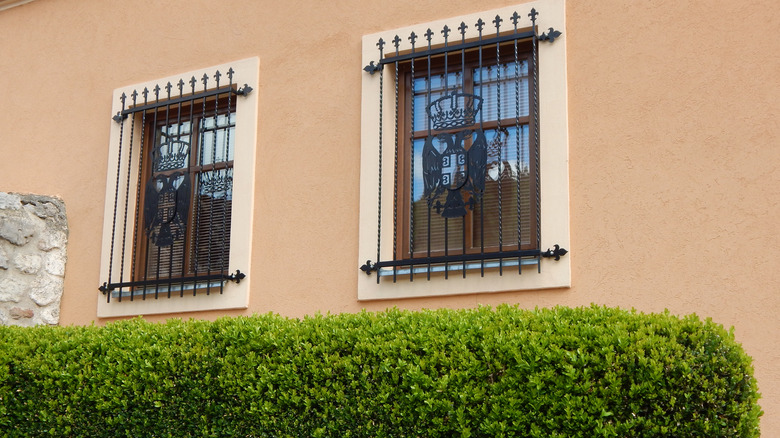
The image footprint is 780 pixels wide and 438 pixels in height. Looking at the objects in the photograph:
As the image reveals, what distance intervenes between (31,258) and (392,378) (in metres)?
4.31

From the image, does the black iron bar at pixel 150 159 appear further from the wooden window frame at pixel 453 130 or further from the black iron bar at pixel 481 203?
the black iron bar at pixel 481 203

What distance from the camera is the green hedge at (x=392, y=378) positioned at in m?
3.84

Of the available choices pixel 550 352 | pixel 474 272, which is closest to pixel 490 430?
pixel 550 352

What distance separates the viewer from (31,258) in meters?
7.42

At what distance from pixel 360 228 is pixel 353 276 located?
0.34 meters

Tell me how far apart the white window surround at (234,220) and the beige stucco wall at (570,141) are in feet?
0.24

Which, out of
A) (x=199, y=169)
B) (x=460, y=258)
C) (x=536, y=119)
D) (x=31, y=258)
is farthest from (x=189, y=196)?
(x=536, y=119)

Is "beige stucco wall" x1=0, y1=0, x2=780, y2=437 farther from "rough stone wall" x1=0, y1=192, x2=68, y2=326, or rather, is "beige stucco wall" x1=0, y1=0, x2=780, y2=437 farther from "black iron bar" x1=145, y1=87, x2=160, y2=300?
"black iron bar" x1=145, y1=87, x2=160, y2=300

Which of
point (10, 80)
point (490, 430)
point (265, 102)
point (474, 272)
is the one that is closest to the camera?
point (490, 430)

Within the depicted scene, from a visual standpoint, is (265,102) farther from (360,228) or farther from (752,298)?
(752,298)

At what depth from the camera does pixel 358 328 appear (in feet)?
15.2

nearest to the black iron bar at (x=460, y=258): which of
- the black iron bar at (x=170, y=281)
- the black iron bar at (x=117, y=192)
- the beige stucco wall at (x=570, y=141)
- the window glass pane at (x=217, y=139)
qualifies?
the beige stucco wall at (x=570, y=141)

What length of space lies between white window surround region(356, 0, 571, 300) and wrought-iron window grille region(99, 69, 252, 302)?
126 centimetres

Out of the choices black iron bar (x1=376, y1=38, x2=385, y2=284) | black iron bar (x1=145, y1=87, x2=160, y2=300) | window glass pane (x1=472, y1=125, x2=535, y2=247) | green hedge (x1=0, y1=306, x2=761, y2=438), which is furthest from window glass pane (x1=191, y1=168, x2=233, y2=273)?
window glass pane (x1=472, y1=125, x2=535, y2=247)
